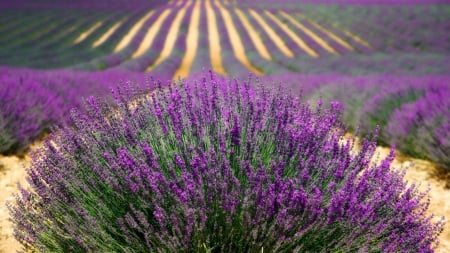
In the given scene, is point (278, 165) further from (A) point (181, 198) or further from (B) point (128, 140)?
(B) point (128, 140)

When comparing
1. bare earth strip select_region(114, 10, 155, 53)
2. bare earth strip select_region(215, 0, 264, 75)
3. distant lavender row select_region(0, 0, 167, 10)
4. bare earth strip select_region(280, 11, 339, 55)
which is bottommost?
bare earth strip select_region(280, 11, 339, 55)

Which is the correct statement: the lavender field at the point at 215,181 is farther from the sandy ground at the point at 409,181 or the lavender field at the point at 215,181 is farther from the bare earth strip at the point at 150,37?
the bare earth strip at the point at 150,37

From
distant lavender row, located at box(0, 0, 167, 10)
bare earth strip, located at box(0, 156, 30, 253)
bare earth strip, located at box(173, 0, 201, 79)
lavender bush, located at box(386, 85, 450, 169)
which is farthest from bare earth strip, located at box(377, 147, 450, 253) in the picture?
distant lavender row, located at box(0, 0, 167, 10)

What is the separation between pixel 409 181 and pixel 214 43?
72.7 ft

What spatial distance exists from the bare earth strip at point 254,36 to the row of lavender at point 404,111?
13050 mm

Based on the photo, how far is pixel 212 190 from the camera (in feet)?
5.93

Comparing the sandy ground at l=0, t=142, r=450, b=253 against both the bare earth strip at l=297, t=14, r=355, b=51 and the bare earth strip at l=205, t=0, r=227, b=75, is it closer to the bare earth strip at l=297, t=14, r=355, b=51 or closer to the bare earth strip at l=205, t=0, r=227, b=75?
the bare earth strip at l=205, t=0, r=227, b=75

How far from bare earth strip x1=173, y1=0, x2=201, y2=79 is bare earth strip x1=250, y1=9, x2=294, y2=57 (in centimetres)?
466

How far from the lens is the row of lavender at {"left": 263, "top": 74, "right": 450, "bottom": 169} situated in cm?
419

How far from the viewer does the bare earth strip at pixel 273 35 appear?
22131mm

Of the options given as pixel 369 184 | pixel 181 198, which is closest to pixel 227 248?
pixel 181 198

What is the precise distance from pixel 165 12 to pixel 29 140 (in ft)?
106

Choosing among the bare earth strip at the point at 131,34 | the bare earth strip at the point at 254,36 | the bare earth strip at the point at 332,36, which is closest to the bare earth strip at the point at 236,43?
the bare earth strip at the point at 254,36

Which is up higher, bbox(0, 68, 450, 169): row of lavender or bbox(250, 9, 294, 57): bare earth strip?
bbox(0, 68, 450, 169): row of lavender
